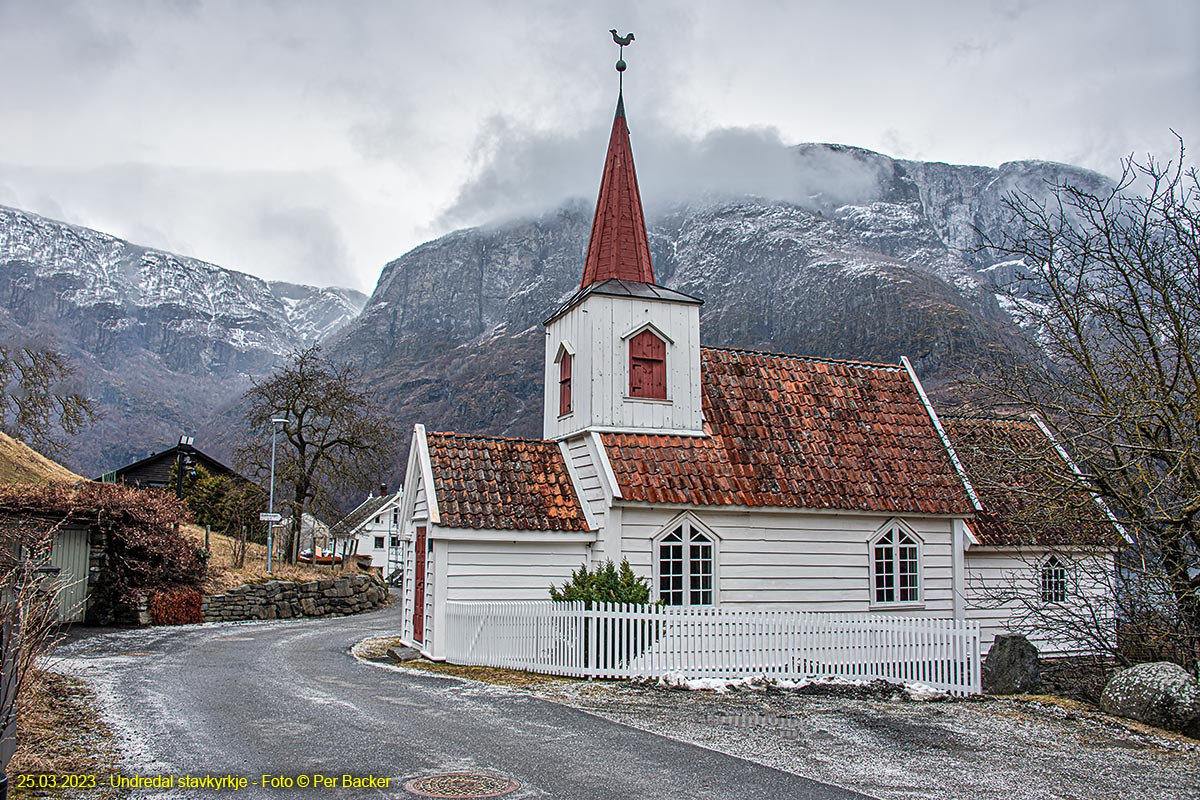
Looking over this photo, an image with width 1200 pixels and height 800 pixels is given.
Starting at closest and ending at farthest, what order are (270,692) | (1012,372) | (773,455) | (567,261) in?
1. (270,692)
2. (1012,372)
3. (773,455)
4. (567,261)

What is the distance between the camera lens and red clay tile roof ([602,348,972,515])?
18.9 metres

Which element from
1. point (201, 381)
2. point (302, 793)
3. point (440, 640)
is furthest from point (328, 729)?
point (201, 381)

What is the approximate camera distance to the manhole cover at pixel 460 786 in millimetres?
7988

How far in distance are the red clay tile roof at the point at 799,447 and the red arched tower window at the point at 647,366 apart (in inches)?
42.4

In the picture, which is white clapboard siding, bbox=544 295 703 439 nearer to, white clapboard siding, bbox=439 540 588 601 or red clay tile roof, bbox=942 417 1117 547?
white clapboard siding, bbox=439 540 588 601

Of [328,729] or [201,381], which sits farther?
[201,381]

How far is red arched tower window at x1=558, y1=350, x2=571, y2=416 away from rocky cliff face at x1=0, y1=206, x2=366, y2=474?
106 m

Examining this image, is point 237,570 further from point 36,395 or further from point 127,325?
point 127,325

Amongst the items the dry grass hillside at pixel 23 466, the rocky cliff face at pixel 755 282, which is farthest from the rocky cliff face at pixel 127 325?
the dry grass hillside at pixel 23 466

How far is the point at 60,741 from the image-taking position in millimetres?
9594

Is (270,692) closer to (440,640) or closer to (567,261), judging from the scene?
(440,640)

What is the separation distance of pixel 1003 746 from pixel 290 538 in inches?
1308

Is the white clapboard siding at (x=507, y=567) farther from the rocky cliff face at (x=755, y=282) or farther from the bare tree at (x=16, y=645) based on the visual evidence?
the rocky cliff face at (x=755, y=282)

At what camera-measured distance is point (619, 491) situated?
17.9m
